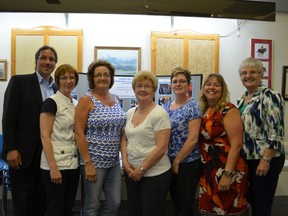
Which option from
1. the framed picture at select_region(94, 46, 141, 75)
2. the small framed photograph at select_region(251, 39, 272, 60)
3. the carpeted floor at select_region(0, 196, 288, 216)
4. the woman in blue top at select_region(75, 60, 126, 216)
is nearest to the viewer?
the woman in blue top at select_region(75, 60, 126, 216)

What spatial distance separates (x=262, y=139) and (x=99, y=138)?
1.14 meters

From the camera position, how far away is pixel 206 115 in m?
1.93

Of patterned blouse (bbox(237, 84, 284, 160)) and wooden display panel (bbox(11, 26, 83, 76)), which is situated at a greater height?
wooden display panel (bbox(11, 26, 83, 76))

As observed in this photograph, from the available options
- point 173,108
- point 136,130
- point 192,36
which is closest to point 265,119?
point 173,108

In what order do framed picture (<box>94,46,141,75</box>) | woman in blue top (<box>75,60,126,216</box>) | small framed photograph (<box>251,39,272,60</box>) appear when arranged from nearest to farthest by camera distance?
woman in blue top (<box>75,60,126,216</box>)
framed picture (<box>94,46,141,75</box>)
small framed photograph (<box>251,39,272,60</box>)

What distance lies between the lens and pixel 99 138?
180cm

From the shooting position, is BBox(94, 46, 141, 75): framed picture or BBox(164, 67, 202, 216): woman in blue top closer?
BBox(164, 67, 202, 216): woman in blue top

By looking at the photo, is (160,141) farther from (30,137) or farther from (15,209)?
(15,209)

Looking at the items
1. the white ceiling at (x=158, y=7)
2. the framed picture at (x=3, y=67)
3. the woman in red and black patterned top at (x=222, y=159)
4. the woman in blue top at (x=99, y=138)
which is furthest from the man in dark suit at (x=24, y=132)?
the framed picture at (x=3, y=67)

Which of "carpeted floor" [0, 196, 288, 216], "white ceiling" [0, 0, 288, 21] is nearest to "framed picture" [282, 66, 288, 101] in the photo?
"white ceiling" [0, 0, 288, 21]

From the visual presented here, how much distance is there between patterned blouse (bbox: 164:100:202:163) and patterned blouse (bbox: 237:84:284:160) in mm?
360

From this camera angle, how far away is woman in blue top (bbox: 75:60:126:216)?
1782mm

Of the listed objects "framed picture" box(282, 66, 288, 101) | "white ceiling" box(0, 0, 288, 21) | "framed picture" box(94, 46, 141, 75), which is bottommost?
"framed picture" box(282, 66, 288, 101)

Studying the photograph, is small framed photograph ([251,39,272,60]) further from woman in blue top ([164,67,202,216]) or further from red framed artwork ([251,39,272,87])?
woman in blue top ([164,67,202,216])
